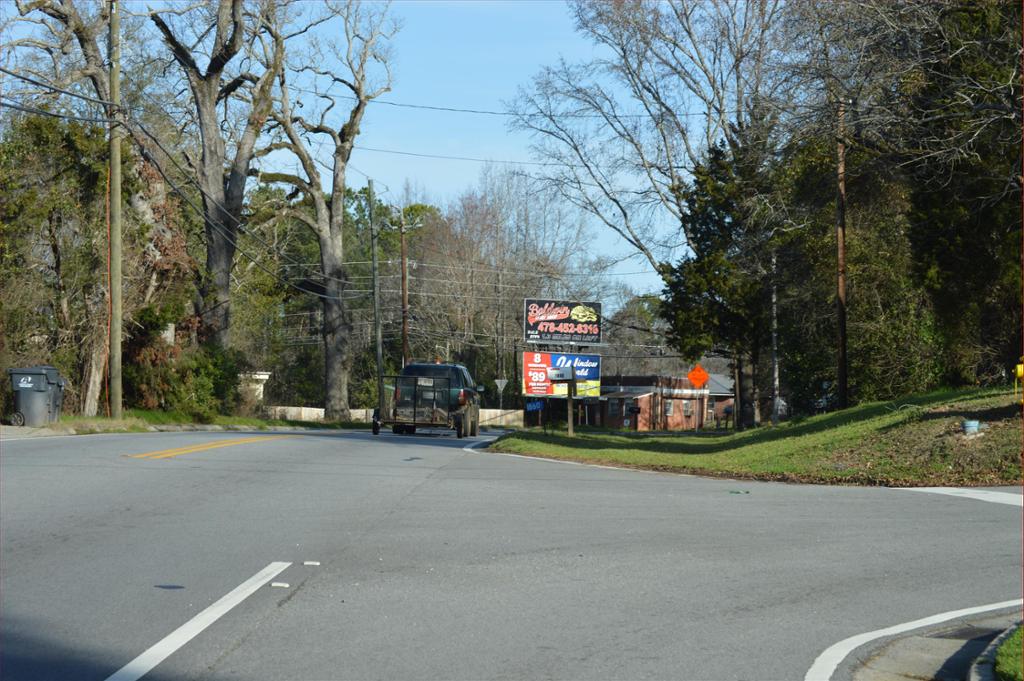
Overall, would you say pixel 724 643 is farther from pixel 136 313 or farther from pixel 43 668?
pixel 136 313

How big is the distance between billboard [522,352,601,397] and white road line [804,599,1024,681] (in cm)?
3959

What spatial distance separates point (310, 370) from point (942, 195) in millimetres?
56326

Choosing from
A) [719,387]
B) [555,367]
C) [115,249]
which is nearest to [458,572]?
[115,249]

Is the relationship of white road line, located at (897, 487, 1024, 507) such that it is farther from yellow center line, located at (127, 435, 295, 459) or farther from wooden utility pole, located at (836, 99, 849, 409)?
wooden utility pole, located at (836, 99, 849, 409)

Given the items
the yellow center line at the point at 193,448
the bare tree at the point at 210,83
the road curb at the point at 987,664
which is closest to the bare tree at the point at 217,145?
the bare tree at the point at 210,83

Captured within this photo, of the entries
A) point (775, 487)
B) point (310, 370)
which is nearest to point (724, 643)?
point (775, 487)

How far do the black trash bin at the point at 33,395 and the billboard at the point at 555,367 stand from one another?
1028 inches

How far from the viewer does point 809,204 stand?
3444 cm

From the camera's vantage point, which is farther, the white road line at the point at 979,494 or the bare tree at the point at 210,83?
the bare tree at the point at 210,83

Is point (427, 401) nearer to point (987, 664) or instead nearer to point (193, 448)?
point (193, 448)

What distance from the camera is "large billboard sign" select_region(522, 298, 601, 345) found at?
173 feet

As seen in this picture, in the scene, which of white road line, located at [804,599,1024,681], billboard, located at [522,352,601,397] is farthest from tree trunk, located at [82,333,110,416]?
white road line, located at [804,599,1024,681]

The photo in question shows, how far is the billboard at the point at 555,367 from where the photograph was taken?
160ft

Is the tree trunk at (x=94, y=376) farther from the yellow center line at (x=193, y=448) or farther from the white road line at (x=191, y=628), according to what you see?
the white road line at (x=191, y=628)
